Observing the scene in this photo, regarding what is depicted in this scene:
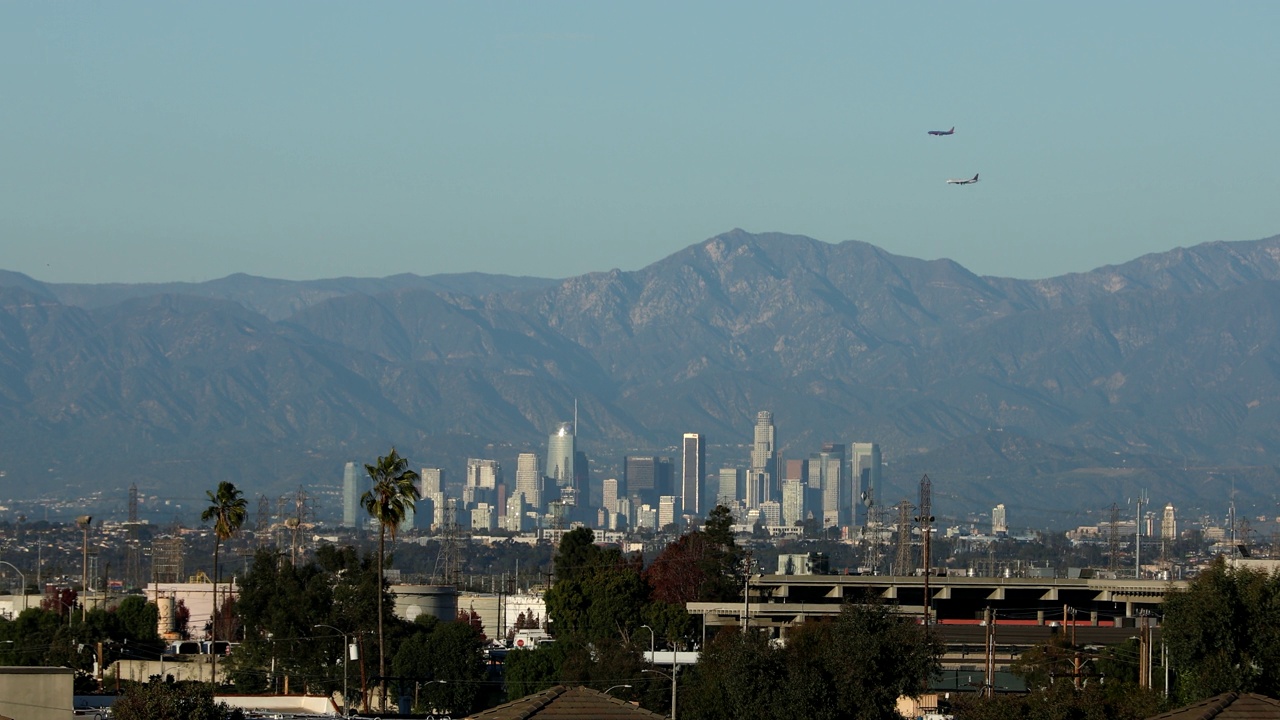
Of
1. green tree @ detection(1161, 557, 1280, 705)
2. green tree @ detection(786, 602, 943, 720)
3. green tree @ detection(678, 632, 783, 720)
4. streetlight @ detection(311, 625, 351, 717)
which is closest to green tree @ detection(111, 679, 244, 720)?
green tree @ detection(678, 632, 783, 720)

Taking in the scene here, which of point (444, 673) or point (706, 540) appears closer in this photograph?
point (444, 673)

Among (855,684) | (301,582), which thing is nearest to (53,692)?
(855,684)

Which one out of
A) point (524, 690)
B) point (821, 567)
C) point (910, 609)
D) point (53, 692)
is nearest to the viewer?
point (53, 692)

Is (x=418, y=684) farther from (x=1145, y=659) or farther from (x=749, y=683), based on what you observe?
(x=749, y=683)

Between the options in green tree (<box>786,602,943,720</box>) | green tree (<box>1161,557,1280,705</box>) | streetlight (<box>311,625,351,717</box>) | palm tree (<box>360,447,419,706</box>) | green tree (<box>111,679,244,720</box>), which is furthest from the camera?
palm tree (<box>360,447,419,706</box>)

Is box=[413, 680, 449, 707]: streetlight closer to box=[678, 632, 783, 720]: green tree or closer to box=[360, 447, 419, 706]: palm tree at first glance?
box=[360, 447, 419, 706]: palm tree

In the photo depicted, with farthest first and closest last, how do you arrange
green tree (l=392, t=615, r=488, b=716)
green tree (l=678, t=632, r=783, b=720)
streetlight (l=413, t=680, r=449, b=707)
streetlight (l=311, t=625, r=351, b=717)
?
green tree (l=392, t=615, r=488, b=716)
streetlight (l=413, t=680, r=449, b=707)
streetlight (l=311, t=625, r=351, b=717)
green tree (l=678, t=632, r=783, b=720)

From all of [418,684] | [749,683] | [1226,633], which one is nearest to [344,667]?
[418,684]

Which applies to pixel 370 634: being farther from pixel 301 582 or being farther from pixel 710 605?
pixel 710 605
